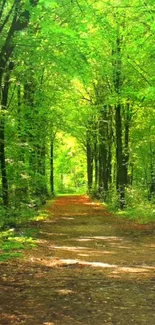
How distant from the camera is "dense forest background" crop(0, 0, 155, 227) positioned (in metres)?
11.6

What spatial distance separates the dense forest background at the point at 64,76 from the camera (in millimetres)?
11594

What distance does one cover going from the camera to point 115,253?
38.5ft

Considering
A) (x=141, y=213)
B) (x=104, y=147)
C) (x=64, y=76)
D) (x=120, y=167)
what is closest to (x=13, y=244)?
(x=141, y=213)

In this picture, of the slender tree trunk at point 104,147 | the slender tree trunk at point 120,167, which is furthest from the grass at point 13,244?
the slender tree trunk at point 104,147

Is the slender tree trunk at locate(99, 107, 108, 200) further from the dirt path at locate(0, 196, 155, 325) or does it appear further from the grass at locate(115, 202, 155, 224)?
the dirt path at locate(0, 196, 155, 325)

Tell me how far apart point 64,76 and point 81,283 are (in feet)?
44.5

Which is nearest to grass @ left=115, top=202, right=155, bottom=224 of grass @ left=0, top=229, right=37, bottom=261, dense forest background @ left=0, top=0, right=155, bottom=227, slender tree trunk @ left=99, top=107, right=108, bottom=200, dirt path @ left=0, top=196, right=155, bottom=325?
dense forest background @ left=0, top=0, right=155, bottom=227

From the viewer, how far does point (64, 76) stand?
20.0 meters

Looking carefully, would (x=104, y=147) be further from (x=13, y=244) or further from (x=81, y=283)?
(x=81, y=283)

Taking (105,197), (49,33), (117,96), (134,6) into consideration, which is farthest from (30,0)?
(105,197)

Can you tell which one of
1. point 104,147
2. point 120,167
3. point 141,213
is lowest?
point 141,213

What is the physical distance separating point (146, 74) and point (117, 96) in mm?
1864

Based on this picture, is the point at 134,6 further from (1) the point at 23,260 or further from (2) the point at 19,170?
(1) the point at 23,260

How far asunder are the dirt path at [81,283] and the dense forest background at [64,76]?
4666mm
